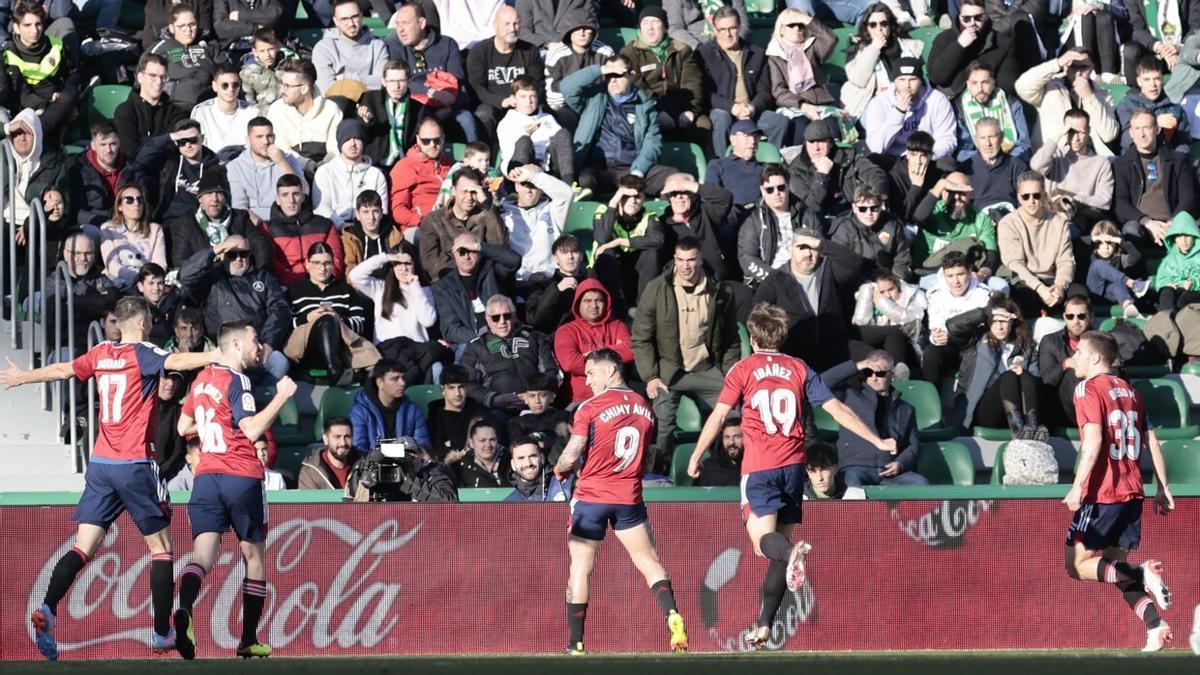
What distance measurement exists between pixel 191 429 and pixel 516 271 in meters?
4.50

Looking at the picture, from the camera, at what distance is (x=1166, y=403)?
1412 cm

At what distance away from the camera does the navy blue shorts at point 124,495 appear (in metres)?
10.2

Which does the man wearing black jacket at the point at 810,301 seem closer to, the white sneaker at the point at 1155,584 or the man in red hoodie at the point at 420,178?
the man in red hoodie at the point at 420,178

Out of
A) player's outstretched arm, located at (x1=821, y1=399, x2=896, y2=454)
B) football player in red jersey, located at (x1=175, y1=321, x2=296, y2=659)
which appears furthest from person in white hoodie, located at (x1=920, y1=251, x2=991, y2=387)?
football player in red jersey, located at (x1=175, y1=321, x2=296, y2=659)

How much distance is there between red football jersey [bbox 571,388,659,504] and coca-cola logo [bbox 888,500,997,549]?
71.9 inches

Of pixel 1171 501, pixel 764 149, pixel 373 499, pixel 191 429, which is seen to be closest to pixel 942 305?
pixel 764 149

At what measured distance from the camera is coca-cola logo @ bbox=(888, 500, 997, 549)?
11.4 meters

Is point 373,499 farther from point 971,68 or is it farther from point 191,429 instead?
point 971,68

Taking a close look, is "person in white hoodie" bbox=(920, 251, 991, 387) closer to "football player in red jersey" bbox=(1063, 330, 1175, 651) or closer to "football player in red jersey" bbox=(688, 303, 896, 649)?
"football player in red jersey" bbox=(1063, 330, 1175, 651)

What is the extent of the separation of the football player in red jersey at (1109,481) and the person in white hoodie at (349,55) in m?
7.37

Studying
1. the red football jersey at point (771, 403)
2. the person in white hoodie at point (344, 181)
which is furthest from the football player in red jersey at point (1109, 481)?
the person in white hoodie at point (344, 181)

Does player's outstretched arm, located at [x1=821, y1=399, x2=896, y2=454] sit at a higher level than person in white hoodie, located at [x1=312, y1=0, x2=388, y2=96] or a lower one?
lower

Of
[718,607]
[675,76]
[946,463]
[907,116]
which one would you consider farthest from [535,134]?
[718,607]

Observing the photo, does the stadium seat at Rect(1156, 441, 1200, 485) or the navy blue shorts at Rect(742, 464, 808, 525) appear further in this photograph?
the stadium seat at Rect(1156, 441, 1200, 485)
